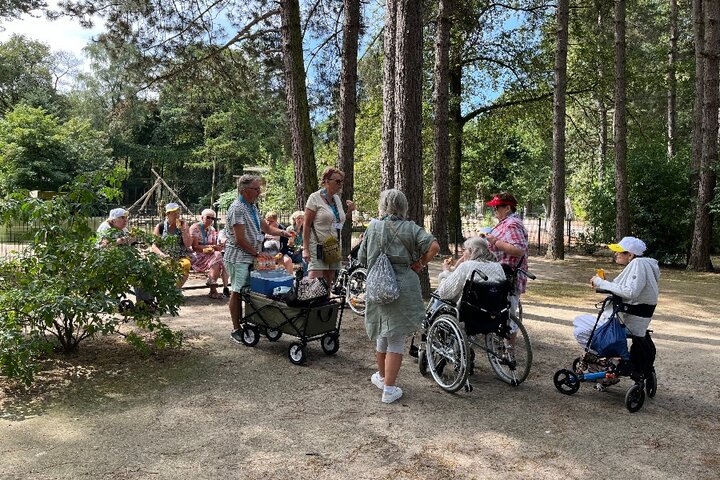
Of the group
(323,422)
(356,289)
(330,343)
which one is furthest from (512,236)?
(356,289)

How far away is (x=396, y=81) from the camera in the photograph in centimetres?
766

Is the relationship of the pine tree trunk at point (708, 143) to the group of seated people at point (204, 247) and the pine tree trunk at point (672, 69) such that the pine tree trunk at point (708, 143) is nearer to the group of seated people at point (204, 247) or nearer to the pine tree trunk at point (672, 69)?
the pine tree trunk at point (672, 69)

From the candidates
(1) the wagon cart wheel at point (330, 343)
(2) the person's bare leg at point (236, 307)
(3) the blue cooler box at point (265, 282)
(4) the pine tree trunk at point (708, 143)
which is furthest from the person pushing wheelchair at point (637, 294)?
(4) the pine tree trunk at point (708, 143)

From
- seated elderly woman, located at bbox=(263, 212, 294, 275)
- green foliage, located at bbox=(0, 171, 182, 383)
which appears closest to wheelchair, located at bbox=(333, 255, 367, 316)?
seated elderly woman, located at bbox=(263, 212, 294, 275)

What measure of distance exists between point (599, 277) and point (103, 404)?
12.2ft

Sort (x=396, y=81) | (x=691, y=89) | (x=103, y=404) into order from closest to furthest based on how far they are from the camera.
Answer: (x=103, y=404) < (x=396, y=81) < (x=691, y=89)

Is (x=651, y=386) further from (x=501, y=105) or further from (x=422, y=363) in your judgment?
(x=501, y=105)

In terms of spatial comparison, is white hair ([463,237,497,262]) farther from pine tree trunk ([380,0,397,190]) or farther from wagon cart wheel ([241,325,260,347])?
pine tree trunk ([380,0,397,190])

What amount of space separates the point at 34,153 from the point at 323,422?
104 ft

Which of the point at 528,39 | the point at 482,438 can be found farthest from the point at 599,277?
the point at 528,39

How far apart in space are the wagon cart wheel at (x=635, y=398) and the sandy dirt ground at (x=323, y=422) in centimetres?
7

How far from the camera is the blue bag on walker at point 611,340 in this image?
424cm

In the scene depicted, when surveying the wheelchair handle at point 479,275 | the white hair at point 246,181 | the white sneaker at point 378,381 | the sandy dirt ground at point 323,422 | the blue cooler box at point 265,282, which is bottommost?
the sandy dirt ground at point 323,422

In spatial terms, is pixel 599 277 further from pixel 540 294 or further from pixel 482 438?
pixel 540 294
